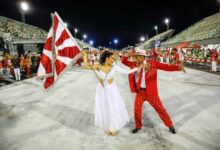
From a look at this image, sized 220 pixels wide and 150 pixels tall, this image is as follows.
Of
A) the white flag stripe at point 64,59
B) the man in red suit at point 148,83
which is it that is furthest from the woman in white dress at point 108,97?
A: the white flag stripe at point 64,59

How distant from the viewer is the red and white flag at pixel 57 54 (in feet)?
13.4

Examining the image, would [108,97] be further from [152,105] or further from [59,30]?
[59,30]

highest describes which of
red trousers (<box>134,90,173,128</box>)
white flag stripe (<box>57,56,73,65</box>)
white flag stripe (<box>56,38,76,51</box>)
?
white flag stripe (<box>56,38,76,51</box>)

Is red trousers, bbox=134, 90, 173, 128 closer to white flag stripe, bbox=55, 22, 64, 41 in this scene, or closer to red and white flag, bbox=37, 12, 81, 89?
red and white flag, bbox=37, 12, 81, 89

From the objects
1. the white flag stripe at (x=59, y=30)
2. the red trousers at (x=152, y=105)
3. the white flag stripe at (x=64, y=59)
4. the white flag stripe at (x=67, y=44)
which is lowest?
the red trousers at (x=152, y=105)

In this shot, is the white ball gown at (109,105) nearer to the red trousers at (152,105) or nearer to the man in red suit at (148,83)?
the man in red suit at (148,83)

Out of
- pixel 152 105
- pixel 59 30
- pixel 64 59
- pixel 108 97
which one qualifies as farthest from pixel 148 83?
pixel 59 30

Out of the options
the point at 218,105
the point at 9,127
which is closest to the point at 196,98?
the point at 218,105

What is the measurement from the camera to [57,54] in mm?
4164

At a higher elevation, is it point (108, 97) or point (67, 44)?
point (67, 44)

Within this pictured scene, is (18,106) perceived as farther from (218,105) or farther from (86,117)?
(218,105)

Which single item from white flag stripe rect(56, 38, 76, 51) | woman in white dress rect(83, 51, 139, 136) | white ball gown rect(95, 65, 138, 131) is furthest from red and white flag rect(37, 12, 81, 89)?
white ball gown rect(95, 65, 138, 131)

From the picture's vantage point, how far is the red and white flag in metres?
4.09

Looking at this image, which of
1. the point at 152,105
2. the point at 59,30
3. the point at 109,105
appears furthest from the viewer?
the point at 152,105
